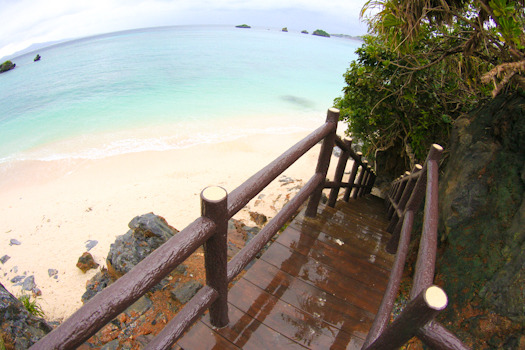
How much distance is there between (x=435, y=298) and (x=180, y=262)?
983 mm

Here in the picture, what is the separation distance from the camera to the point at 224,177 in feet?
33.0

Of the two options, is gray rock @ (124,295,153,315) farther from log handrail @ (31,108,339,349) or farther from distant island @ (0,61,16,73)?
distant island @ (0,61,16,73)

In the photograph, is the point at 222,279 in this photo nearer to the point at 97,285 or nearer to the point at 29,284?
the point at 97,285

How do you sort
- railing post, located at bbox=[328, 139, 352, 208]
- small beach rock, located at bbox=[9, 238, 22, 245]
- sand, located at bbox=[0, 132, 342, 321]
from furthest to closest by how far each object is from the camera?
small beach rock, located at bbox=[9, 238, 22, 245], sand, located at bbox=[0, 132, 342, 321], railing post, located at bbox=[328, 139, 352, 208]

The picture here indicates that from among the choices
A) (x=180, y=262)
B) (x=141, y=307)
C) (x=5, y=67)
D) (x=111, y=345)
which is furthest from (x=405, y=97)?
(x=5, y=67)

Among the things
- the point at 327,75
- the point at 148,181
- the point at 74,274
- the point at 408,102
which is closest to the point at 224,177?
the point at 148,181

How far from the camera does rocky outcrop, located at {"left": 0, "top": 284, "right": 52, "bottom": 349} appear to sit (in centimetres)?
296

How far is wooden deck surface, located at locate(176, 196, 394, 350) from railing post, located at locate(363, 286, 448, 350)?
1137mm

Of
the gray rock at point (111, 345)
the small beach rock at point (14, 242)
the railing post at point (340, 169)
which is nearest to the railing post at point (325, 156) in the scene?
the railing post at point (340, 169)

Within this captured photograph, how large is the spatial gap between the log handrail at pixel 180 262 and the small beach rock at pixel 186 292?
6.26ft

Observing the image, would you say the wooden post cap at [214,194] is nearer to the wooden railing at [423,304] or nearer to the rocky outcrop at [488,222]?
the wooden railing at [423,304]

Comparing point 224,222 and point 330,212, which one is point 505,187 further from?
point 224,222

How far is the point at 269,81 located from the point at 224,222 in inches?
1153

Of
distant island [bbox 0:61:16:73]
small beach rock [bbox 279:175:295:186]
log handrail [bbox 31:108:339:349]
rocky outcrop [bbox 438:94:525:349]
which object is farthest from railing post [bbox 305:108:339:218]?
distant island [bbox 0:61:16:73]
